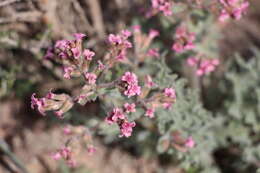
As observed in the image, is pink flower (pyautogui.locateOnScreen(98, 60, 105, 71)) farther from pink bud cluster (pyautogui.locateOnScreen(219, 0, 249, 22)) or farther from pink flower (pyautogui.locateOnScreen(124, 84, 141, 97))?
pink bud cluster (pyautogui.locateOnScreen(219, 0, 249, 22))

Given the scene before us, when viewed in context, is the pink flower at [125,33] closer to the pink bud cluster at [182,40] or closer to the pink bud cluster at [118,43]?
the pink bud cluster at [118,43]

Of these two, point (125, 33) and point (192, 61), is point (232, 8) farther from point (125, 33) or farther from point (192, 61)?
point (125, 33)

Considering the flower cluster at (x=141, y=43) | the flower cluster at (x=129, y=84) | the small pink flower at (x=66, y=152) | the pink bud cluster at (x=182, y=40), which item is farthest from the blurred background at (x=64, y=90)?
the flower cluster at (x=129, y=84)

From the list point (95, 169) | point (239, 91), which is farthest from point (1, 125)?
point (239, 91)

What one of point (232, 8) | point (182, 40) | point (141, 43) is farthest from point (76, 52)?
point (232, 8)

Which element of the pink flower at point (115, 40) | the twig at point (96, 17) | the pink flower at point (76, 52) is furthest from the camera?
the twig at point (96, 17)

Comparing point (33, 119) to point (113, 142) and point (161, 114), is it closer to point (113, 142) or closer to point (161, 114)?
point (113, 142)
